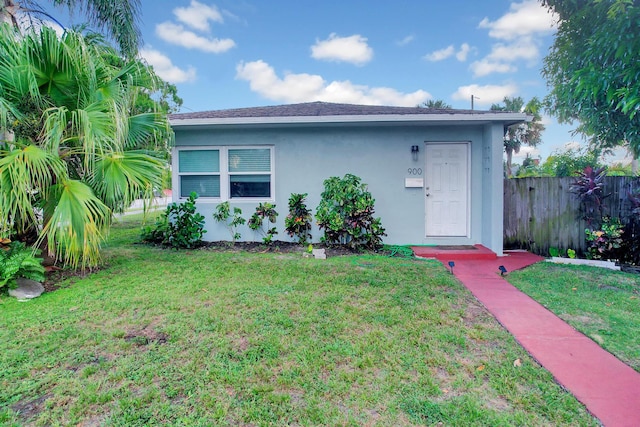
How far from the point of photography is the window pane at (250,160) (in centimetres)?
772

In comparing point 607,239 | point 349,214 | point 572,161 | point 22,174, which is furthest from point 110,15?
point 572,161

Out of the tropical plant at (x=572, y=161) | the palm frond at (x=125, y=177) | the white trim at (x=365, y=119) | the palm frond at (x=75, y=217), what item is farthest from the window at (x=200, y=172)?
the tropical plant at (x=572, y=161)

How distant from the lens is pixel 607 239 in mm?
6062

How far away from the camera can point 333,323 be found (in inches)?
138

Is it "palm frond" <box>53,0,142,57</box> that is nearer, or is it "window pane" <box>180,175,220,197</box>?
"window pane" <box>180,175,220,197</box>

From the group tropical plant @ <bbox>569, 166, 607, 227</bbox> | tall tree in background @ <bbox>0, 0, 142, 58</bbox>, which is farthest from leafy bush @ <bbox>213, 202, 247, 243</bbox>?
tropical plant @ <bbox>569, 166, 607, 227</bbox>

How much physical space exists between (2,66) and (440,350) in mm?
6007

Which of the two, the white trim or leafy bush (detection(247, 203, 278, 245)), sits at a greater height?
the white trim

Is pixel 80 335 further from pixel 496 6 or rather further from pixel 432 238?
pixel 496 6

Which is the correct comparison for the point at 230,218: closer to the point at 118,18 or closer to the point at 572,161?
the point at 118,18

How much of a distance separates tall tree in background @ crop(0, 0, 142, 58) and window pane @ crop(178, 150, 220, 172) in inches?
158

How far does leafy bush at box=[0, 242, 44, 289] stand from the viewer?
171 inches

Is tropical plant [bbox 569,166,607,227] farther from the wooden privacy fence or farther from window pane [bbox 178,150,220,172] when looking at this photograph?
window pane [bbox 178,150,220,172]

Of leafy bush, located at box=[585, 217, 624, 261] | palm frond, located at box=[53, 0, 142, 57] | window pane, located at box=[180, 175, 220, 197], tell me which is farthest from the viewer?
palm frond, located at box=[53, 0, 142, 57]
